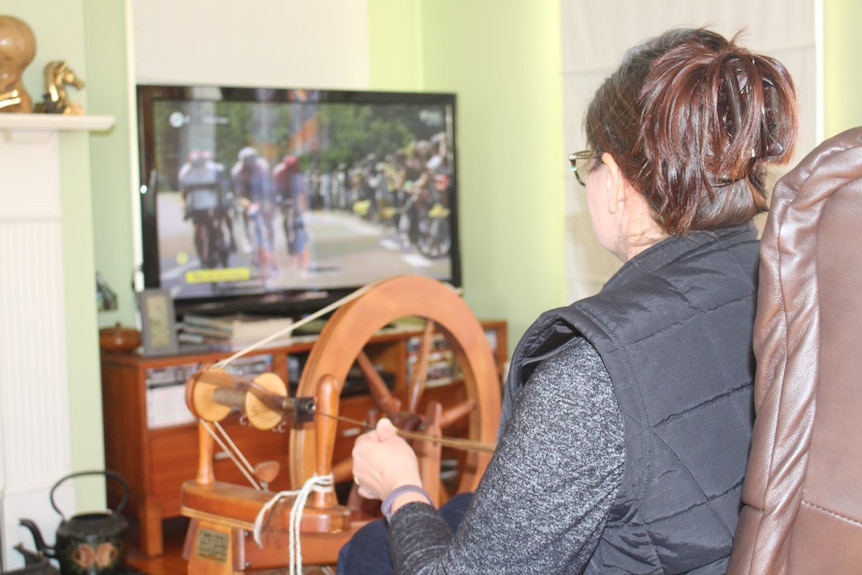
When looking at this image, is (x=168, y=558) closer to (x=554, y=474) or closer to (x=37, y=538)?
(x=37, y=538)

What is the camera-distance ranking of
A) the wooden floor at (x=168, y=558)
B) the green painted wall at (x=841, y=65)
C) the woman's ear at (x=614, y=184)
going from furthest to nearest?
the wooden floor at (x=168, y=558), the green painted wall at (x=841, y=65), the woman's ear at (x=614, y=184)

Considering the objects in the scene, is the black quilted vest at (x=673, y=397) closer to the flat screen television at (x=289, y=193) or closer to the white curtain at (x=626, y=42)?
the white curtain at (x=626, y=42)

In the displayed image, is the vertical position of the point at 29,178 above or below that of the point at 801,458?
above

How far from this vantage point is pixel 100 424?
3494mm

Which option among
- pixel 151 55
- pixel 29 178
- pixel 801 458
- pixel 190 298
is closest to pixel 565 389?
pixel 801 458

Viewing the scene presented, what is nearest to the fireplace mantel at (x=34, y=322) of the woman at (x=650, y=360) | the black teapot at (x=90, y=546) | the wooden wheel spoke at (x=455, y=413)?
the black teapot at (x=90, y=546)

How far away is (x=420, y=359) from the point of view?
246 centimetres

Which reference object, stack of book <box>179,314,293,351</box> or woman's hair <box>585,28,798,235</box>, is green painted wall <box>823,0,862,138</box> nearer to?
stack of book <box>179,314,293,351</box>

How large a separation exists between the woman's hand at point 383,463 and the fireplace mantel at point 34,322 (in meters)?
2.16

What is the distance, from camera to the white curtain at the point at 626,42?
11.0 feet

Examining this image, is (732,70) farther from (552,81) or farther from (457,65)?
(457,65)

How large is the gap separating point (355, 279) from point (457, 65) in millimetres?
1154

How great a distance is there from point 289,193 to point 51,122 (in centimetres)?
105

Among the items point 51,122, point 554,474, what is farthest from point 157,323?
point 554,474
